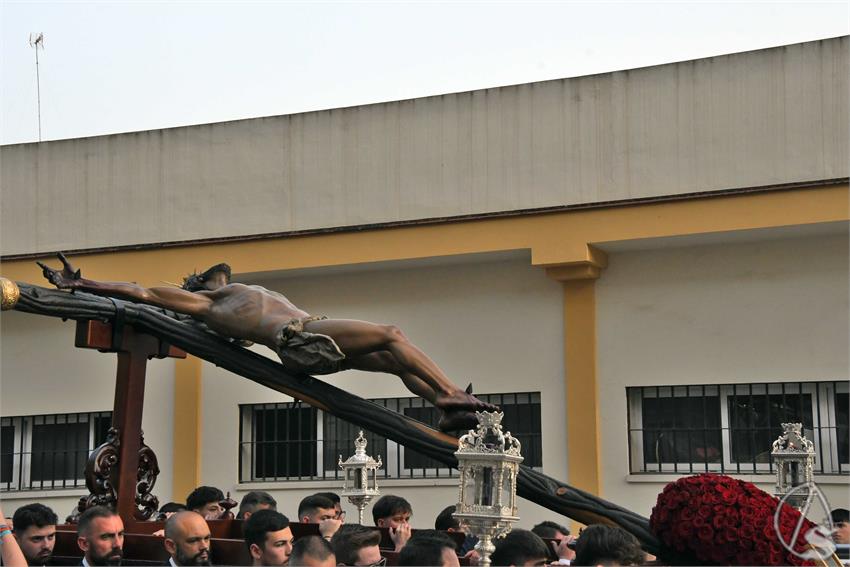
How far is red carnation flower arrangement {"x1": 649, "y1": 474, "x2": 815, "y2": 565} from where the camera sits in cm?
427

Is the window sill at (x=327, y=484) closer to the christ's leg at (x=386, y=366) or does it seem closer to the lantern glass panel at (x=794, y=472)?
the lantern glass panel at (x=794, y=472)

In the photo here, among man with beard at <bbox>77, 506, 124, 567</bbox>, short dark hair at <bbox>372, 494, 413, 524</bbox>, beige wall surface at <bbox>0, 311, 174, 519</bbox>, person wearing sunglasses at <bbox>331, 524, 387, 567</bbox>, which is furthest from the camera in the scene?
beige wall surface at <bbox>0, 311, 174, 519</bbox>

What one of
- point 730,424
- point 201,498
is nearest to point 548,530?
point 201,498

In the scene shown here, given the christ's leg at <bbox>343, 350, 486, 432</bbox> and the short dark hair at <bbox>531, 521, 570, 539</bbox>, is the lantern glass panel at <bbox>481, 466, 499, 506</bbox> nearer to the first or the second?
the christ's leg at <bbox>343, 350, 486, 432</bbox>

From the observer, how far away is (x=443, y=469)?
43.1 feet

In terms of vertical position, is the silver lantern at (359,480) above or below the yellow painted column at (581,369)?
below

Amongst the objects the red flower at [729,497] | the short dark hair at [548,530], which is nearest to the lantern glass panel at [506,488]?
the red flower at [729,497]

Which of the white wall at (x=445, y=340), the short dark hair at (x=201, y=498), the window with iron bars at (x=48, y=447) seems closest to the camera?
the short dark hair at (x=201, y=498)

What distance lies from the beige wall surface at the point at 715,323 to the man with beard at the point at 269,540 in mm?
6973

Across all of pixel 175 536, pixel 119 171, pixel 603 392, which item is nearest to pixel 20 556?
pixel 175 536

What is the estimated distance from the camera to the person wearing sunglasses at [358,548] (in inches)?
209

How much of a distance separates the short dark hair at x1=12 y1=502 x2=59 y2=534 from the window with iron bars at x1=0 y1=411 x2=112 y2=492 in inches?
328

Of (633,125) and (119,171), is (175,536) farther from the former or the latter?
(119,171)

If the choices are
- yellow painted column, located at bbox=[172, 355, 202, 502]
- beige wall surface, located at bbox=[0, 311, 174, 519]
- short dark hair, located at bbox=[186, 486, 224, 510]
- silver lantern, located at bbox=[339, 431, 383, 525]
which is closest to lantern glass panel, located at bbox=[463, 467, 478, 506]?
short dark hair, located at bbox=[186, 486, 224, 510]
